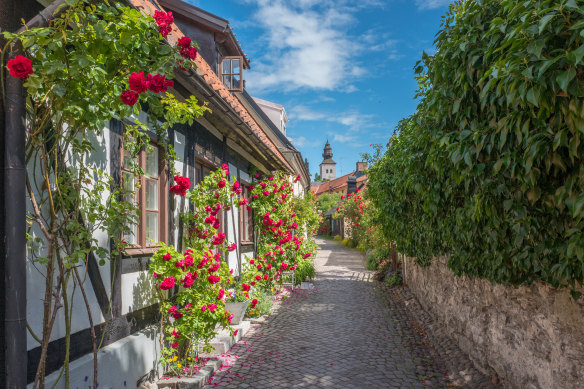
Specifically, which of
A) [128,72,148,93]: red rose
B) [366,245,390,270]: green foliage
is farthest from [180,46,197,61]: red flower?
[366,245,390,270]: green foliage

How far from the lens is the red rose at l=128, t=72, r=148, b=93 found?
2559 millimetres

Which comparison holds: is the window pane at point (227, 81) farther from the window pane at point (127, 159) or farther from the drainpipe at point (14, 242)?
the drainpipe at point (14, 242)

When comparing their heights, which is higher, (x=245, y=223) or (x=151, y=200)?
(x=151, y=200)

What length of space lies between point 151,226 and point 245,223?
15.8 ft

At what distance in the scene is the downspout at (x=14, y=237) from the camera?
241 centimetres

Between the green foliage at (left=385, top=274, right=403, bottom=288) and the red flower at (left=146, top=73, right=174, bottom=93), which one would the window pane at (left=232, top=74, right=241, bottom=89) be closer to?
the green foliage at (left=385, top=274, right=403, bottom=288)

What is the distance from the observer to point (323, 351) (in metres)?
5.92

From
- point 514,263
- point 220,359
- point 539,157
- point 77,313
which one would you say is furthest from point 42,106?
point 220,359

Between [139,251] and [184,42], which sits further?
[139,251]

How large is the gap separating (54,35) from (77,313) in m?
2.02

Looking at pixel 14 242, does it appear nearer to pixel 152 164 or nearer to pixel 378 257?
pixel 152 164

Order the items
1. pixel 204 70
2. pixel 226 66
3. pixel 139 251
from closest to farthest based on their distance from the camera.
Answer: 1. pixel 139 251
2. pixel 204 70
3. pixel 226 66

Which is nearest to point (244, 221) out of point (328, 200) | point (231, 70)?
point (231, 70)

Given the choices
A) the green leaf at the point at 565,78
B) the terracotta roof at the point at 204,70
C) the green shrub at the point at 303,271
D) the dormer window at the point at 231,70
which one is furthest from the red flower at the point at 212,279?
the green shrub at the point at 303,271
